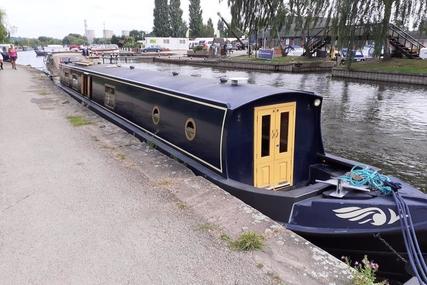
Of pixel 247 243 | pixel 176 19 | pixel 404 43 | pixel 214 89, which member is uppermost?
pixel 176 19

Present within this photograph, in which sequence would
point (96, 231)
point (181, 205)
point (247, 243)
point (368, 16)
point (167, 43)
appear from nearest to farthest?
point (247, 243), point (96, 231), point (181, 205), point (368, 16), point (167, 43)

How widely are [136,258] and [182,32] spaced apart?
98216 millimetres

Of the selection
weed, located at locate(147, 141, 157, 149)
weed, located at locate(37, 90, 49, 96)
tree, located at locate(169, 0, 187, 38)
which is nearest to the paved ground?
weed, located at locate(147, 141, 157, 149)

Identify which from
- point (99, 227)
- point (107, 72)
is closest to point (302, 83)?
point (107, 72)

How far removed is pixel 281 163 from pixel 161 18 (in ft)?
308

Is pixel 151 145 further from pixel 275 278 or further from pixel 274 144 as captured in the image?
pixel 275 278

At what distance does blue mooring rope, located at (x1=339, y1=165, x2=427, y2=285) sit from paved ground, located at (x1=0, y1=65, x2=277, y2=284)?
1.81 m

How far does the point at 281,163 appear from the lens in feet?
21.5

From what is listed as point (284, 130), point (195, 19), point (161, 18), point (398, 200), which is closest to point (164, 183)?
point (284, 130)

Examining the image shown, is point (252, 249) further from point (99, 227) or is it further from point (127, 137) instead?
point (127, 137)

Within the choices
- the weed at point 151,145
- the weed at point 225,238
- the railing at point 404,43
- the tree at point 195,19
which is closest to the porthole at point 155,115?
the weed at point 151,145

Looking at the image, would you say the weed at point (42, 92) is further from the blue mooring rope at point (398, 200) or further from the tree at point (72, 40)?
the tree at point (72, 40)

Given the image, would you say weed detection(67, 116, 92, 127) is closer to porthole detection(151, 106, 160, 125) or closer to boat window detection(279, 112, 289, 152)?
porthole detection(151, 106, 160, 125)

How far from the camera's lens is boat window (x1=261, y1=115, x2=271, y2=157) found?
6.18 meters
